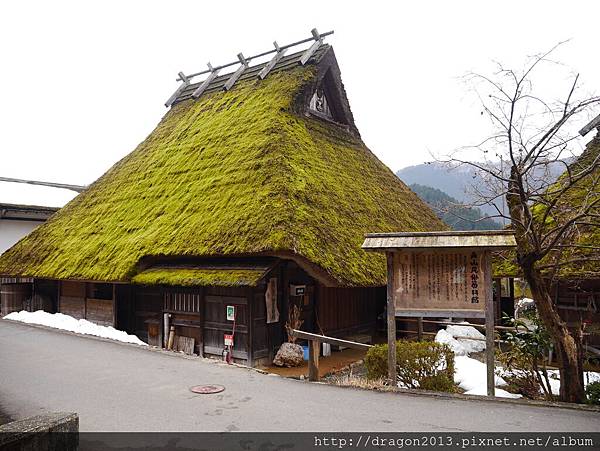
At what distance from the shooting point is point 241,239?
973 centimetres

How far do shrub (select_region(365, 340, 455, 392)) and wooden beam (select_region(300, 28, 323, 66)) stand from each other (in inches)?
464

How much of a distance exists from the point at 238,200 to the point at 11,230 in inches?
552

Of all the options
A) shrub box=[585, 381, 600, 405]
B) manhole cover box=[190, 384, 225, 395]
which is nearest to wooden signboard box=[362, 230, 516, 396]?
shrub box=[585, 381, 600, 405]

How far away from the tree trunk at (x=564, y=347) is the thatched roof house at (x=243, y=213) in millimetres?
3961

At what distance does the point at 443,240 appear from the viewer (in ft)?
20.9

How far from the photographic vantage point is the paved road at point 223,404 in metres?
5.06

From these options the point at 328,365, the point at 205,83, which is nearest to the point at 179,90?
the point at 205,83

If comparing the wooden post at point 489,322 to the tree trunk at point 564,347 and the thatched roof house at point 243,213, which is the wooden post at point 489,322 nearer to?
the tree trunk at point 564,347

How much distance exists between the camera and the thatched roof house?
9.92 metres

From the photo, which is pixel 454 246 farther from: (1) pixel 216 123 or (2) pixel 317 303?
(1) pixel 216 123

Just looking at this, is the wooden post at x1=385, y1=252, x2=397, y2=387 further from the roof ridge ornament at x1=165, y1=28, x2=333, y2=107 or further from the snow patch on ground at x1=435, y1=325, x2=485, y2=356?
the roof ridge ornament at x1=165, y1=28, x2=333, y2=107

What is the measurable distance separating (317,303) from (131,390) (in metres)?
5.72

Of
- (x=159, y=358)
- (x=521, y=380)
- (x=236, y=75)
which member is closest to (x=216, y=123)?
(x=236, y=75)

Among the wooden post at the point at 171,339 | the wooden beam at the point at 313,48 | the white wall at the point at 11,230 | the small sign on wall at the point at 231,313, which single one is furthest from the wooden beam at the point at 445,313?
the white wall at the point at 11,230
